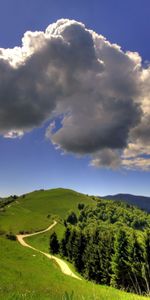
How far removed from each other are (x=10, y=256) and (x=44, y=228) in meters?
104

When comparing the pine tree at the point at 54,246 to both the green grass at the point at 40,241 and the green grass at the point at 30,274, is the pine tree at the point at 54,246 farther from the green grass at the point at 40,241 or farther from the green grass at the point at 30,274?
the green grass at the point at 30,274

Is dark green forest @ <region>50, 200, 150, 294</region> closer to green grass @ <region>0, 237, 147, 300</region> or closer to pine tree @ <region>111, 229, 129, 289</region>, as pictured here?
pine tree @ <region>111, 229, 129, 289</region>

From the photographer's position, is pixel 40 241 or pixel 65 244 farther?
pixel 40 241

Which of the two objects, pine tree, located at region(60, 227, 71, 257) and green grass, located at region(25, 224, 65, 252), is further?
green grass, located at region(25, 224, 65, 252)

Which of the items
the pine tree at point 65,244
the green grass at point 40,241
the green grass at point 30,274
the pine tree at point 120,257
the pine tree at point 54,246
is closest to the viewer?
the green grass at point 30,274

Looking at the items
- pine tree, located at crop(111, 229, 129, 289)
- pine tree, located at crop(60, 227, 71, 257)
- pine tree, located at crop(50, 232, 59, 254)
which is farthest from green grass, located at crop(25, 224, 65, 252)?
pine tree, located at crop(111, 229, 129, 289)

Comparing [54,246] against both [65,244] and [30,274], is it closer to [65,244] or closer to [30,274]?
[65,244]

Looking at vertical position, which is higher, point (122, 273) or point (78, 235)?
point (78, 235)

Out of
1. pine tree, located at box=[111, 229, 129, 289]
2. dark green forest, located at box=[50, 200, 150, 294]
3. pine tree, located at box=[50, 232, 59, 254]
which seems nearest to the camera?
dark green forest, located at box=[50, 200, 150, 294]

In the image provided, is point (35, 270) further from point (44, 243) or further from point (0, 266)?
point (44, 243)

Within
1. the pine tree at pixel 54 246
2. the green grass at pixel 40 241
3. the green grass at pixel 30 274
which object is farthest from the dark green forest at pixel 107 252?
the green grass at pixel 30 274

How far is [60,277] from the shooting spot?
146ft

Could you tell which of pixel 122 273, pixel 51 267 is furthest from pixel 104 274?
pixel 51 267

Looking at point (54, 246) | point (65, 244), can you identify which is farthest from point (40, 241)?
point (65, 244)
